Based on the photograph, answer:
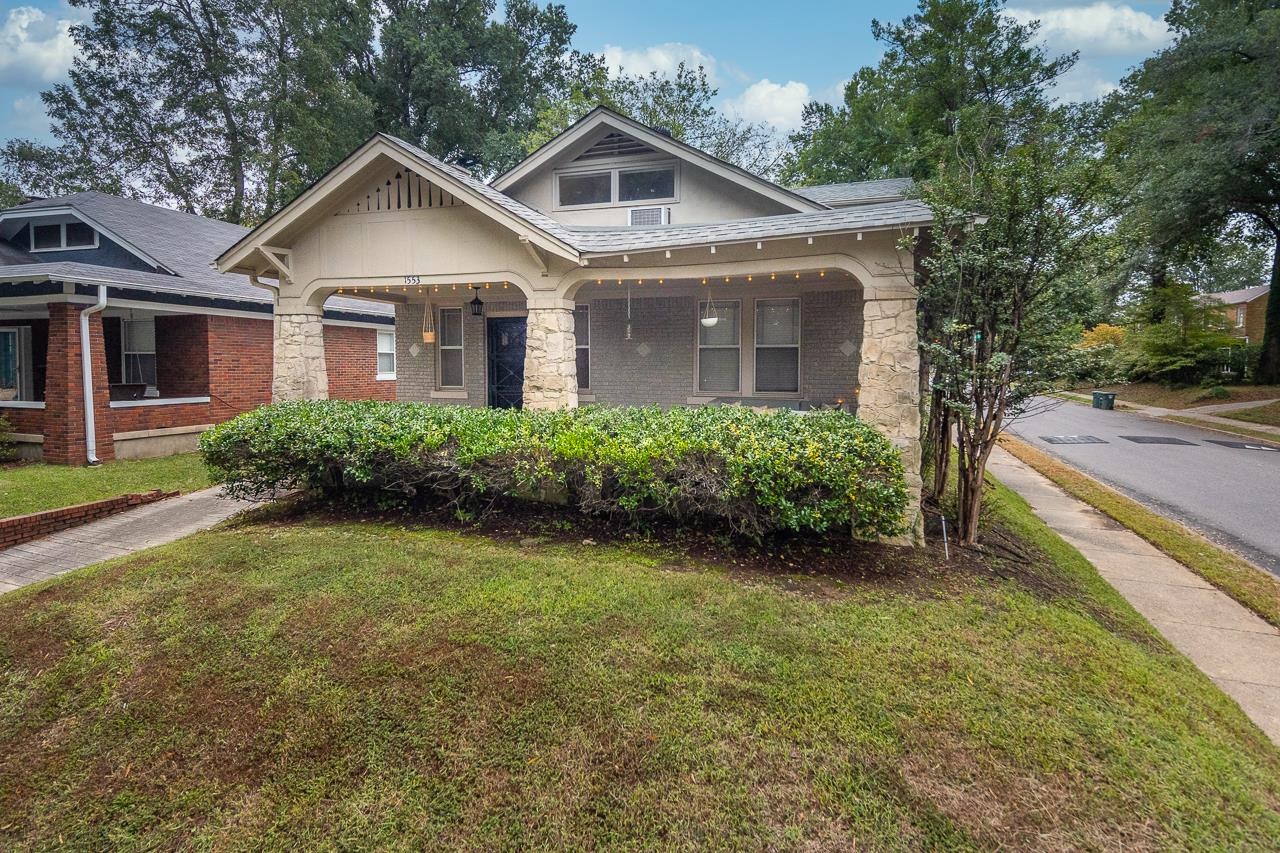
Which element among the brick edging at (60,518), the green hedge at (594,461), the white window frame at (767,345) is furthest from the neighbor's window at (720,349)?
the brick edging at (60,518)

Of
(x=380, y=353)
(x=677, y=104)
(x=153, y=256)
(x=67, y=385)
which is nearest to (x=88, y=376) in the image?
(x=67, y=385)

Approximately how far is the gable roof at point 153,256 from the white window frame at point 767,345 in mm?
9925

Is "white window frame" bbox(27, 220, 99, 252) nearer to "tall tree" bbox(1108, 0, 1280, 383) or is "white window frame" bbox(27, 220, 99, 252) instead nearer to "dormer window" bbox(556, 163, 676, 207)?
"dormer window" bbox(556, 163, 676, 207)

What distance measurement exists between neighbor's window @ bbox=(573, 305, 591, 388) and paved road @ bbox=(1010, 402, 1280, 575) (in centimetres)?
725

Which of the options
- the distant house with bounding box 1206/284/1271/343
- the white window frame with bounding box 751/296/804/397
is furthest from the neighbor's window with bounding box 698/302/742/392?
the distant house with bounding box 1206/284/1271/343

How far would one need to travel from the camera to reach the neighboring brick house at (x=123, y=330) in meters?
9.92

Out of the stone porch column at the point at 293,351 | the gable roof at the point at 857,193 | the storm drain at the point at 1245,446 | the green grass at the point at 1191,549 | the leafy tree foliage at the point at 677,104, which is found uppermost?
the leafy tree foliage at the point at 677,104

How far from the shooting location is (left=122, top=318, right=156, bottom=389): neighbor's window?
12742 mm

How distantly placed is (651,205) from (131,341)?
11567 millimetres

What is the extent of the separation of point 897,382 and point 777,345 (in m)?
4.42

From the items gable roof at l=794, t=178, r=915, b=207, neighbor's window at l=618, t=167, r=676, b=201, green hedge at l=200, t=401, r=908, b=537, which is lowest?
green hedge at l=200, t=401, r=908, b=537

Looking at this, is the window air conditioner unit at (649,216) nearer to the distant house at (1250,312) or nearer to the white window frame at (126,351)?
the white window frame at (126,351)

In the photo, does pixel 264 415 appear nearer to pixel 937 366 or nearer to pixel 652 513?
pixel 652 513

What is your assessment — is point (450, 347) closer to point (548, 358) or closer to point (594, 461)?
point (548, 358)
